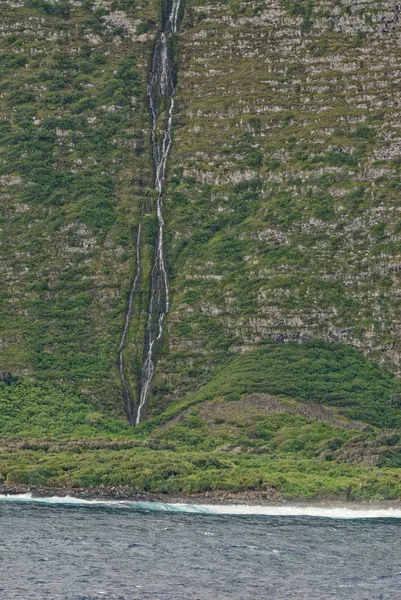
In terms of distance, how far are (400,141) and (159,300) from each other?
112ft

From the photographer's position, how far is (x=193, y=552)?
387 feet

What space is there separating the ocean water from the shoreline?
3.71 feet

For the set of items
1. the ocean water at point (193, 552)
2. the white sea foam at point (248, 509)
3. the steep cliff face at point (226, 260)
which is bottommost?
the white sea foam at point (248, 509)

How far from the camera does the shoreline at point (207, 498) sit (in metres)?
143

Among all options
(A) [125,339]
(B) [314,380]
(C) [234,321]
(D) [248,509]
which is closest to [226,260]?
(C) [234,321]

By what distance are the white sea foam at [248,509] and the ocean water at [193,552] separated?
0.09 m

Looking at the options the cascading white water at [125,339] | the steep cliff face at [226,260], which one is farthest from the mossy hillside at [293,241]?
the cascading white water at [125,339]

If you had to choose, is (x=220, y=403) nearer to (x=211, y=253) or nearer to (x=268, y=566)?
(x=211, y=253)

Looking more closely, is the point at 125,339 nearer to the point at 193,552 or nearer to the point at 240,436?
the point at 240,436

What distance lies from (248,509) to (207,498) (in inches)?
167

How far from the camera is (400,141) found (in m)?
192

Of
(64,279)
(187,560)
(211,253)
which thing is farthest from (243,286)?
(187,560)

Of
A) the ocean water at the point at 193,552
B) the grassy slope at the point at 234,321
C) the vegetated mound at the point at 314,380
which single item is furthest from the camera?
the vegetated mound at the point at 314,380

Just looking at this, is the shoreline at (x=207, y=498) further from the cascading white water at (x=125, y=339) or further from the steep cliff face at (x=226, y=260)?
the steep cliff face at (x=226, y=260)
